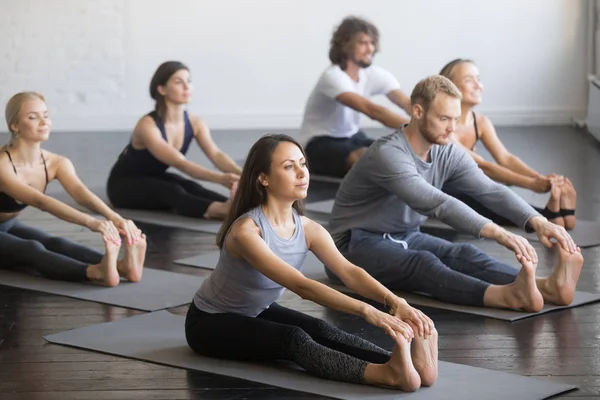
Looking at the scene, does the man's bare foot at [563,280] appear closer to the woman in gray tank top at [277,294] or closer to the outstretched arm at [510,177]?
the woman in gray tank top at [277,294]

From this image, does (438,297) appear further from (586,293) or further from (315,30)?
(315,30)

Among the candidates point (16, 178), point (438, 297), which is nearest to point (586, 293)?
point (438, 297)

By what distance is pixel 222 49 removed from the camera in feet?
27.4

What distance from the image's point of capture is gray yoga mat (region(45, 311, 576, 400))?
296 cm

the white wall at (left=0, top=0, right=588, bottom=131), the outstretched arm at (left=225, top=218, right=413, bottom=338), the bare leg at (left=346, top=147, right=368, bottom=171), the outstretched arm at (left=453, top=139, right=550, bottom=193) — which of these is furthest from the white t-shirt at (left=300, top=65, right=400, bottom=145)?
the outstretched arm at (left=225, top=218, right=413, bottom=338)

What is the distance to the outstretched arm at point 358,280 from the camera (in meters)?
2.90

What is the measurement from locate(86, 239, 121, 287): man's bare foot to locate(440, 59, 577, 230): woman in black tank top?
5.45 ft

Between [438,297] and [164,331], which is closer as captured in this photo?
[164,331]

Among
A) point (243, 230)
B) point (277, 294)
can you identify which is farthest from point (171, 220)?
point (243, 230)

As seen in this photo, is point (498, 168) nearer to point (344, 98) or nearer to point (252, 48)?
point (344, 98)

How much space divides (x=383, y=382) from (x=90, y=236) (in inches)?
96.4

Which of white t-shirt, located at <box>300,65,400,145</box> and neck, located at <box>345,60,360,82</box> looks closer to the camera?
neck, located at <box>345,60,360,82</box>

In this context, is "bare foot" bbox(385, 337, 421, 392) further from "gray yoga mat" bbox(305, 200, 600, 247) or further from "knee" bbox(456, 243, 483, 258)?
"gray yoga mat" bbox(305, 200, 600, 247)

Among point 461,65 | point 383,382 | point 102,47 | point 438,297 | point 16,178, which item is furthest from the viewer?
point 102,47
